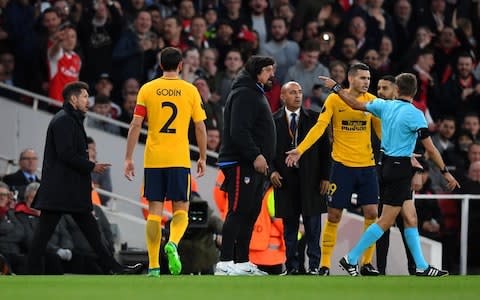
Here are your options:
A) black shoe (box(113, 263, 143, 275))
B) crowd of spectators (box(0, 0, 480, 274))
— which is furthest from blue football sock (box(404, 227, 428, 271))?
crowd of spectators (box(0, 0, 480, 274))

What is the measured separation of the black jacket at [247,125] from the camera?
1515 centimetres

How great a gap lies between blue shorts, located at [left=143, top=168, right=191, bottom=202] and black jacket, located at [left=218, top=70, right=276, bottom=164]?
0.73 metres

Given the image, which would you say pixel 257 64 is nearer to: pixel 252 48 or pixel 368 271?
pixel 368 271

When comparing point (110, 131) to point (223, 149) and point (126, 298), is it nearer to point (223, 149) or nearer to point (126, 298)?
point (223, 149)

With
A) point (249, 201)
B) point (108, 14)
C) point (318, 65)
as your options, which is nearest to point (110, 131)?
point (108, 14)

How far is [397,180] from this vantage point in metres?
15.0

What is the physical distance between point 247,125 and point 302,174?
1.53 m

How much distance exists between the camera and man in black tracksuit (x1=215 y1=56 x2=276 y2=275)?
15.2m

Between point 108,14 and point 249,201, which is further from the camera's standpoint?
point 108,14

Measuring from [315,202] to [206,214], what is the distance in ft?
6.08

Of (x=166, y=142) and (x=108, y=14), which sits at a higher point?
(x=108, y=14)

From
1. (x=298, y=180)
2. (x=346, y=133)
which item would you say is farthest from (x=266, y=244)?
(x=346, y=133)

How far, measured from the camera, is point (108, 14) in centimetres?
2200

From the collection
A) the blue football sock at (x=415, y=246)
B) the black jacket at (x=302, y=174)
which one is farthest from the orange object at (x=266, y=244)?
the blue football sock at (x=415, y=246)
